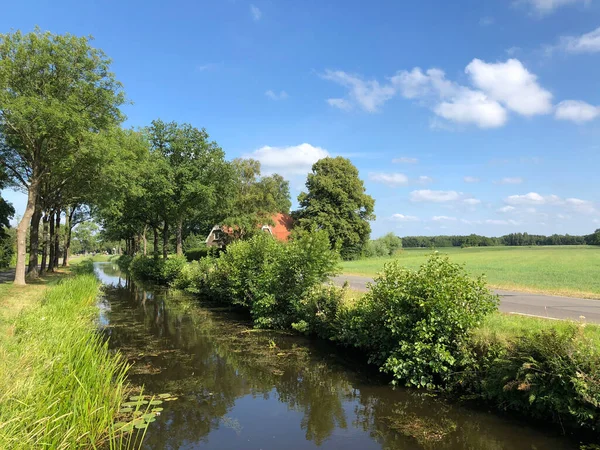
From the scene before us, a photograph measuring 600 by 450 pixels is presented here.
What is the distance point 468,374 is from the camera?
7.23m

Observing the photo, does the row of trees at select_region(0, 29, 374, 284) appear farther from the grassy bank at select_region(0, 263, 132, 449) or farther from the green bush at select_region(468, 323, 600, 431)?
the grassy bank at select_region(0, 263, 132, 449)

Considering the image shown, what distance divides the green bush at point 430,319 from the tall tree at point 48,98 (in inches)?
609

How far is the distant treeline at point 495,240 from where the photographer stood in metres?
109

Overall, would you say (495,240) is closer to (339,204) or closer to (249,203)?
(339,204)

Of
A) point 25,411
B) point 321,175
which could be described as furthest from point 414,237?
point 25,411

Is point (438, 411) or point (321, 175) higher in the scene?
point (321, 175)

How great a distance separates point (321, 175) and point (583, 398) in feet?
150

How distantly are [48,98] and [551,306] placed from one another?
71.3ft

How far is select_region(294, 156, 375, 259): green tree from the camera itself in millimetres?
47938

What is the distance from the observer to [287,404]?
749 cm

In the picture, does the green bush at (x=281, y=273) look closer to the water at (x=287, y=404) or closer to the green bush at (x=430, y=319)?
the water at (x=287, y=404)

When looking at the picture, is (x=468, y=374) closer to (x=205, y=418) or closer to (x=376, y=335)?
(x=376, y=335)

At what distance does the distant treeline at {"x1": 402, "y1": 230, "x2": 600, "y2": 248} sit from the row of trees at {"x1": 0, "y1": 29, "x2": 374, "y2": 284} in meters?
85.8

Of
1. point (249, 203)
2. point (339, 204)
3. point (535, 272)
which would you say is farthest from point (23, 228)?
point (339, 204)
